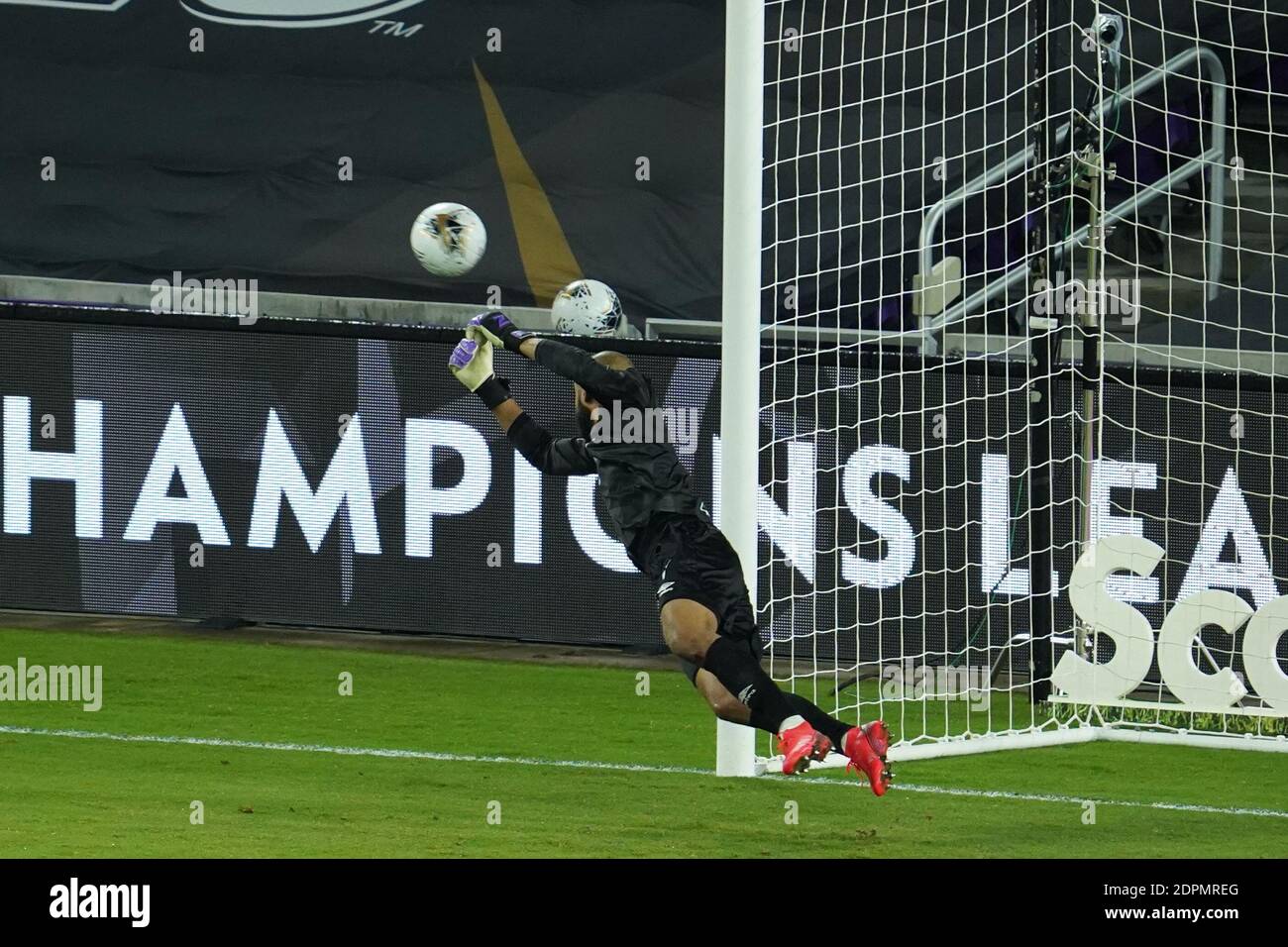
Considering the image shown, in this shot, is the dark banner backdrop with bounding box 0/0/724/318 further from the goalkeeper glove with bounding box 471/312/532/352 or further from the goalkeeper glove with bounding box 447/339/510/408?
the goalkeeper glove with bounding box 471/312/532/352

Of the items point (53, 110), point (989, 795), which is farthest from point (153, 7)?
point (989, 795)

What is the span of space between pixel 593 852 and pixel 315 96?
31.9 feet

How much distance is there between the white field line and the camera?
8.77 meters

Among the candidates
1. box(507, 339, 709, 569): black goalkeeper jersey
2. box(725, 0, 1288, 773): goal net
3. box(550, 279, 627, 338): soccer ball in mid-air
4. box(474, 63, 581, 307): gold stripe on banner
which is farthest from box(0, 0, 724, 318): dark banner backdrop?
box(507, 339, 709, 569): black goalkeeper jersey

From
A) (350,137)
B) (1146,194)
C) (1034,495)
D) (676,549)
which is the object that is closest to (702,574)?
(676,549)

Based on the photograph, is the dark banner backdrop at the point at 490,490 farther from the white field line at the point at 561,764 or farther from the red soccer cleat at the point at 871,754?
the red soccer cleat at the point at 871,754

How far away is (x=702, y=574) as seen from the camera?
8.45 metres

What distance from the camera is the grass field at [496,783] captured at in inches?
303

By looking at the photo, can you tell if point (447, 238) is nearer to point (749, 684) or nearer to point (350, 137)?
point (749, 684)

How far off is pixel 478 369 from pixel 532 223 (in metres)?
6.80

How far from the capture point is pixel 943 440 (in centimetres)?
1157

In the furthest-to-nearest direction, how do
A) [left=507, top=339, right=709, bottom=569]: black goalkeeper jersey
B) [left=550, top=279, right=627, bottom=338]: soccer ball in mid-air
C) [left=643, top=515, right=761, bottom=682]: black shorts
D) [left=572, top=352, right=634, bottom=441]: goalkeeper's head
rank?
[left=550, top=279, right=627, bottom=338]: soccer ball in mid-air, [left=572, top=352, right=634, bottom=441]: goalkeeper's head, [left=507, top=339, right=709, bottom=569]: black goalkeeper jersey, [left=643, top=515, right=761, bottom=682]: black shorts

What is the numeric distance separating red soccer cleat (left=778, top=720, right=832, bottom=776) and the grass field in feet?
0.77

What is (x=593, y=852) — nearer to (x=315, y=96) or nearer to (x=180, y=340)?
(x=180, y=340)
